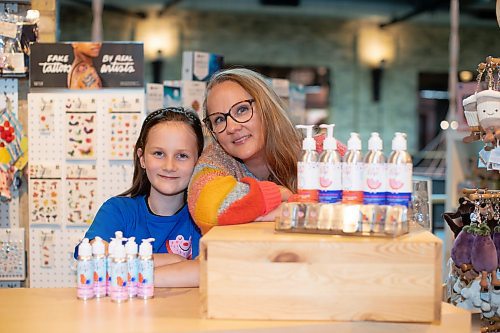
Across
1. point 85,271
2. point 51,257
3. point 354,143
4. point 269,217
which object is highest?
point 354,143

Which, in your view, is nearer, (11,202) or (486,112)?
(486,112)

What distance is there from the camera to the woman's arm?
2.29 m

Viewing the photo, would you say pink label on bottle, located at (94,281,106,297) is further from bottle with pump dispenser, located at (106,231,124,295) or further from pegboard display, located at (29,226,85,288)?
pegboard display, located at (29,226,85,288)

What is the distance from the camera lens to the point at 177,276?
90.5 inches

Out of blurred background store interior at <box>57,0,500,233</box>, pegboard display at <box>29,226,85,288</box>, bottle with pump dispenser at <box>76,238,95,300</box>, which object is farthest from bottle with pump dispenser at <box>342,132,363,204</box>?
blurred background store interior at <box>57,0,500,233</box>

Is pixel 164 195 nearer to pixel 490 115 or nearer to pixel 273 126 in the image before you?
pixel 273 126

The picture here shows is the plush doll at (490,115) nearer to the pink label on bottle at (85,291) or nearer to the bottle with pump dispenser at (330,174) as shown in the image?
the bottle with pump dispenser at (330,174)

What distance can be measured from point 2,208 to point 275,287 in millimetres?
2957

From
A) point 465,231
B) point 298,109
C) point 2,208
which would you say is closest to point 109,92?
point 2,208

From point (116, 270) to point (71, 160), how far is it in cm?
231

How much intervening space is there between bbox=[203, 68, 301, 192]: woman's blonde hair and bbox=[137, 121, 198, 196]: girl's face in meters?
0.18

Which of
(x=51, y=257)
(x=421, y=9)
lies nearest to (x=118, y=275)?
(x=51, y=257)

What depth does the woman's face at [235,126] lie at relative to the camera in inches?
98.2

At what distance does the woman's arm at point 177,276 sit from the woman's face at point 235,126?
18.5 inches
